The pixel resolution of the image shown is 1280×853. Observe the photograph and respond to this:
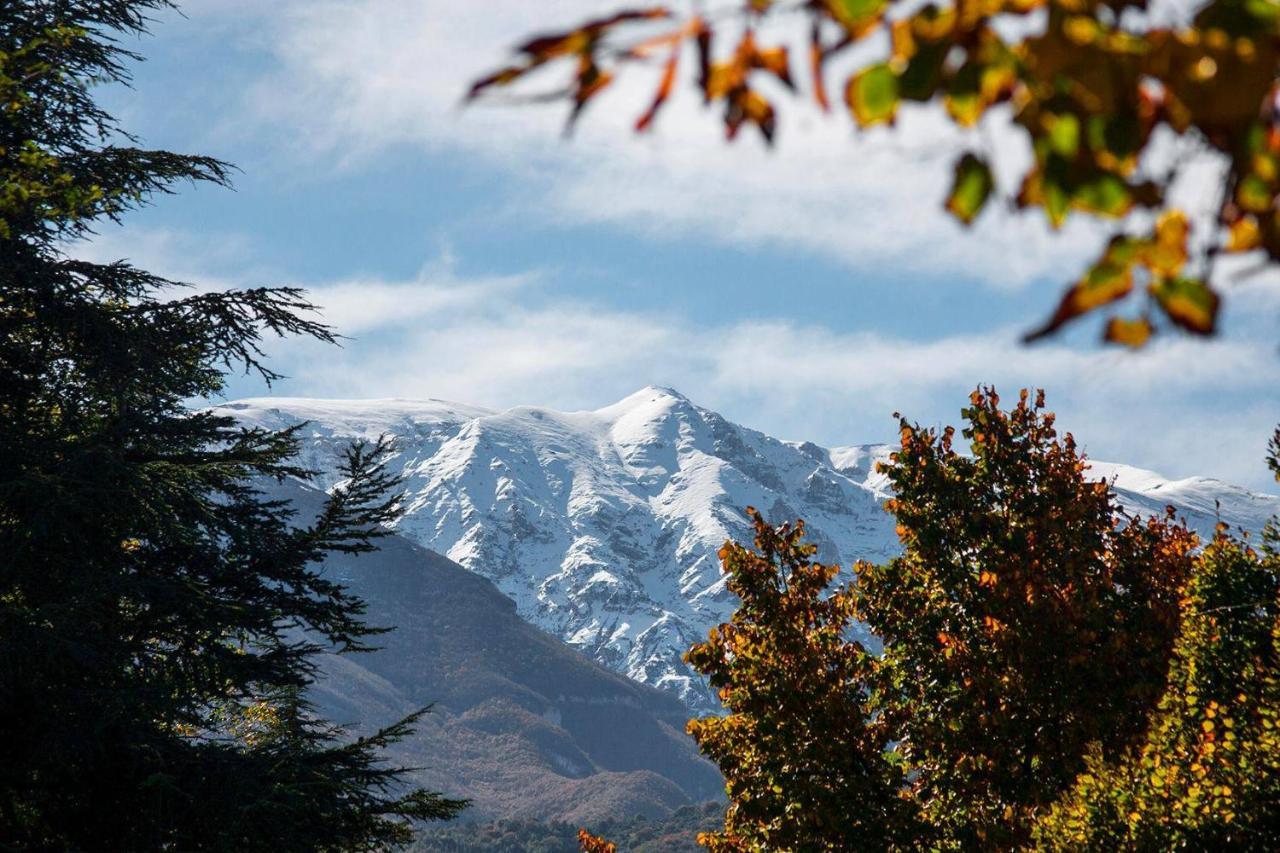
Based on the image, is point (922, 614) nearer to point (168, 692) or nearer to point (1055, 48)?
point (168, 692)

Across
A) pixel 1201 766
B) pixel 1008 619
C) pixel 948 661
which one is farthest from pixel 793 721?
pixel 1201 766

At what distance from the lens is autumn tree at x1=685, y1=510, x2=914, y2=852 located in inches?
431

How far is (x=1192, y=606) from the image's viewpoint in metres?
12.8

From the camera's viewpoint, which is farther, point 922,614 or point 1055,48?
point 922,614

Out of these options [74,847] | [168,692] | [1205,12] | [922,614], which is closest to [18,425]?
[168,692]

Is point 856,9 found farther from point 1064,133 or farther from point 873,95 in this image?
point 1064,133

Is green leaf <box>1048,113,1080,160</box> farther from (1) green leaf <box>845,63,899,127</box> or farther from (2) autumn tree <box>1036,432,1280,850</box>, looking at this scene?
(2) autumn tree <box>1036,432,1280,850</box>

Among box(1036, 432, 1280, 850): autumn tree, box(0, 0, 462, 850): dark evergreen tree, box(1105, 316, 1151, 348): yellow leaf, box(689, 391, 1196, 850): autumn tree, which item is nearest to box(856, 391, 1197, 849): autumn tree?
box(689, 391, 1196, 850): autumn tree

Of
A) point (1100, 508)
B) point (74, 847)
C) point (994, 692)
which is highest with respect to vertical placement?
point (1100, 508)

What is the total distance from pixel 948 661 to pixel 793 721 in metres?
2.31

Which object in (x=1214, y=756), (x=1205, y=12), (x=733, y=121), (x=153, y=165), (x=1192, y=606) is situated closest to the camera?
(x=1205, y=12)

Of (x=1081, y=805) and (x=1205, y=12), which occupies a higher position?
(x=1205, y=12)

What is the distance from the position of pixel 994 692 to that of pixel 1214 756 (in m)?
2.27

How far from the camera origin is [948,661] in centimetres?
1257
